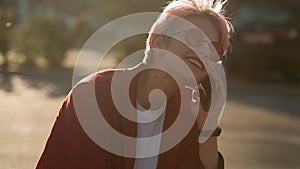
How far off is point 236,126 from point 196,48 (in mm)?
7818

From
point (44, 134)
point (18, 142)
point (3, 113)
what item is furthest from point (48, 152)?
point (3, 113)

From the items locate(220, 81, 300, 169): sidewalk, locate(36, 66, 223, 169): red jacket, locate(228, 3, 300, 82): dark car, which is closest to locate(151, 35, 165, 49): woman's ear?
locate(36, 66, 223, 169): red jacket

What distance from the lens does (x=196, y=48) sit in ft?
8.18

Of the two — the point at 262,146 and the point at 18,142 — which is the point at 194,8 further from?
the point at 262,146

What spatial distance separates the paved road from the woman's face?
3568 millimetres

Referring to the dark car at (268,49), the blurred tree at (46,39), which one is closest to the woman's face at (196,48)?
the dark car at (268,49)

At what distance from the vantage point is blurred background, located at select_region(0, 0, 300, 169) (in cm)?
847

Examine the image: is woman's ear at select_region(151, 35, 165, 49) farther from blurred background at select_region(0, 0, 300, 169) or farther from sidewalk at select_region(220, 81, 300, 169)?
sidewalk at select_region(220, 81, 300, 169)

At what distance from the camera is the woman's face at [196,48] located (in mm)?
2486

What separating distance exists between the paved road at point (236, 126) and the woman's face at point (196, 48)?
11.7 feet

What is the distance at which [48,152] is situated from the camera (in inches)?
98.0

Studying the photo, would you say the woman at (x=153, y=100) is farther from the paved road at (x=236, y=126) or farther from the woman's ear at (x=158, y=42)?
the paved road at (x=236, y=126)

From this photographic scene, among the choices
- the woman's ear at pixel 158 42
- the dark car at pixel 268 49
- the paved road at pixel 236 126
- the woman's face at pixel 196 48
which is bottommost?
the dark car at pixel 268 49

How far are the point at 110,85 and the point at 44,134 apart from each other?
5966 millimetres
